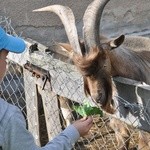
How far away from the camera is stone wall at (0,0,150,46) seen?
236 inches

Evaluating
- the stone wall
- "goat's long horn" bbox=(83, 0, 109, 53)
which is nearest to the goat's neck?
"goat's long horn" bbox=(83, 0, 109, 53)

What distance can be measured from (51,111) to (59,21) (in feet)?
8.80

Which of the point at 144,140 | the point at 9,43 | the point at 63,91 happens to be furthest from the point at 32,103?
the point at 9,43

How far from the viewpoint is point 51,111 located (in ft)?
12.4

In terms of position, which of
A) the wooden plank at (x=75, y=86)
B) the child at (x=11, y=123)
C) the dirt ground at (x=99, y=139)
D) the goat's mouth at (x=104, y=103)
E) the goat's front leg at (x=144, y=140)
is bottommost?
the dirt ground at (x=99, y=139)

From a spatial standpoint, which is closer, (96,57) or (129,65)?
(96,57)

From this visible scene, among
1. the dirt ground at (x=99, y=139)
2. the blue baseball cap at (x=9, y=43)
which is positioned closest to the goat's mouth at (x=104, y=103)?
the blue baseball cap at (x=9, y=43)

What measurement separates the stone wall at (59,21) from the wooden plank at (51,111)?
87.1 inches

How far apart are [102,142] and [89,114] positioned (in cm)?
238

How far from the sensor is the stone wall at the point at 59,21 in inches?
236

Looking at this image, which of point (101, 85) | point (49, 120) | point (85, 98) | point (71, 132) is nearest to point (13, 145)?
point (71, 132)

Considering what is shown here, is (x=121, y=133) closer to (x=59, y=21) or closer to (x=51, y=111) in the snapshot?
(x=51, y=111)

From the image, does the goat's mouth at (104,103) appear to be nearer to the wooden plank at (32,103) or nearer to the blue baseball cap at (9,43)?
the wooden plank at (32,103)

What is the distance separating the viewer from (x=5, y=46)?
1.90 metres
